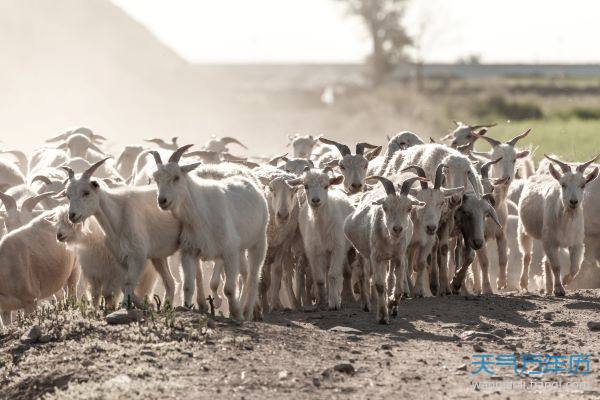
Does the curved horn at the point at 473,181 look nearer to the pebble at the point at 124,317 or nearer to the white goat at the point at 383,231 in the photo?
the white goat at the point at 383,231

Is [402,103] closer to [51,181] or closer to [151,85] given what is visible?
[151,85]

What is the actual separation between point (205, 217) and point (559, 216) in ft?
15.7

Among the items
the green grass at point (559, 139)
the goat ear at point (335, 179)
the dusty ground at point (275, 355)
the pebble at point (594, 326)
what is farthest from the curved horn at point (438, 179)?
the green grass at point (559, 139)

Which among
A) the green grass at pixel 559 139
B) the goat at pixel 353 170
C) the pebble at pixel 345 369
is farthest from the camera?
the green grass at pixel 559 139

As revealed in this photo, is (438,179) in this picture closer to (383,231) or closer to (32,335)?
(383,231)

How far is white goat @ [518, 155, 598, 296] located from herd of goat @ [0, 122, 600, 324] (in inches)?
0.8

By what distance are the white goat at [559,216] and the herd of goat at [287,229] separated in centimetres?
2

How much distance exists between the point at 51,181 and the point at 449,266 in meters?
5.05

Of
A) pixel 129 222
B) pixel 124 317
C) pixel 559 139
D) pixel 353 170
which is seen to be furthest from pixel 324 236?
pixel 559 139

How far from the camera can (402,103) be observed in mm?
52188

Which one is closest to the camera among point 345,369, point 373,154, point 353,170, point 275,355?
point 345,369

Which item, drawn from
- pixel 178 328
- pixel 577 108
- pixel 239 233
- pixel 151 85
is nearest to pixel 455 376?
pixel 178 328

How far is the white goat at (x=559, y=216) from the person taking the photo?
1326 centimetres

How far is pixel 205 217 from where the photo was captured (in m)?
10.9
